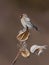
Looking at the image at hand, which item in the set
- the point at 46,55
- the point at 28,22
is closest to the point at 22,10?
the point at 46,55

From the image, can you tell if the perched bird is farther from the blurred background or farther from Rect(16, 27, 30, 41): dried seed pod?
the blurred background

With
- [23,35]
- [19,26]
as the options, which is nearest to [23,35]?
[23,35]

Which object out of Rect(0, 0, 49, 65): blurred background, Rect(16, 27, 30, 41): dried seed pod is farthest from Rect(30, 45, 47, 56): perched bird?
Rect(0, 0, 49, 65): blurred background

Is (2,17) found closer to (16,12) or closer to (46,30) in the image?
(16,12)

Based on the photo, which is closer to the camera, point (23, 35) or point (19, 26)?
point (23, 35)

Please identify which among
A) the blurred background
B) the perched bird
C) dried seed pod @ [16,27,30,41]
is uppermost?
dried seed pod @ [16,27,30,41]

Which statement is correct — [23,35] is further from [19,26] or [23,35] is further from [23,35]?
[19,26]

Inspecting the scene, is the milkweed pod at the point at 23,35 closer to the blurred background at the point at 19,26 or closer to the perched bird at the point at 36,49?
the perched bird at the point at 36,49

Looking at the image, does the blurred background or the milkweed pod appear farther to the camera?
the blurred background

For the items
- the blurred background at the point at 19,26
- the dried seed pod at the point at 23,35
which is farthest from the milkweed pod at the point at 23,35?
the blurred background at the point at 19,26
